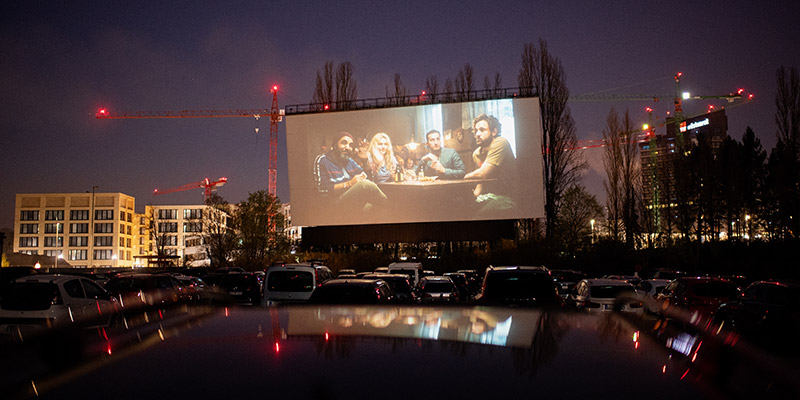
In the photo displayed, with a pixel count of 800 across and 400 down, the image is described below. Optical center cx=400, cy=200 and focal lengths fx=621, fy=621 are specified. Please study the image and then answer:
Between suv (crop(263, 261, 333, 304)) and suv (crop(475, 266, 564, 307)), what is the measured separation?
5.25 metres

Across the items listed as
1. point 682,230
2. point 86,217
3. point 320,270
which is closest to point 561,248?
point 682,230

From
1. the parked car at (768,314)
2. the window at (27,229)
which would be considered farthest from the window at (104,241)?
the parked car at (768,314)

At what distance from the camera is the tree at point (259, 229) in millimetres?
48062

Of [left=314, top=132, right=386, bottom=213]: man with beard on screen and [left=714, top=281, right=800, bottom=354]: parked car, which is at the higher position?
[left=314, top=132, right=386, bottom=213]: man with beard on screen

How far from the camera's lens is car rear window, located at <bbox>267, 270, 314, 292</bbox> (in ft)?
50.4

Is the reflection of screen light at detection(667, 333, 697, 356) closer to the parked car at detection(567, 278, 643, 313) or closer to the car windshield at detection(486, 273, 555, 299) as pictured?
the car windshield at detection(486, 273, 555, 299)

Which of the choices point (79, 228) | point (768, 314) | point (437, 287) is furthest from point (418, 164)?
point (79, 228)

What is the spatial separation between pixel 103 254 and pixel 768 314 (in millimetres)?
110379

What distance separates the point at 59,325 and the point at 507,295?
974 centimetres

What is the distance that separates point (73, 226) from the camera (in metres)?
104

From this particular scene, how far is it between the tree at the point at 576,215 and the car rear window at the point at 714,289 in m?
26.1

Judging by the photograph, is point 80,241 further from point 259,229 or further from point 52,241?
point 259,229

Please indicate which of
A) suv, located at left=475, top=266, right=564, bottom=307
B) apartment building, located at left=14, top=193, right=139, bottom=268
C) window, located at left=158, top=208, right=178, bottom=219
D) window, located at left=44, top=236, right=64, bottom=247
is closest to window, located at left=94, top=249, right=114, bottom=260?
apartment building, located at left=14, top=193, right=139, bottom=268

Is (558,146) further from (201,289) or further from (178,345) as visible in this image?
(178,345)
